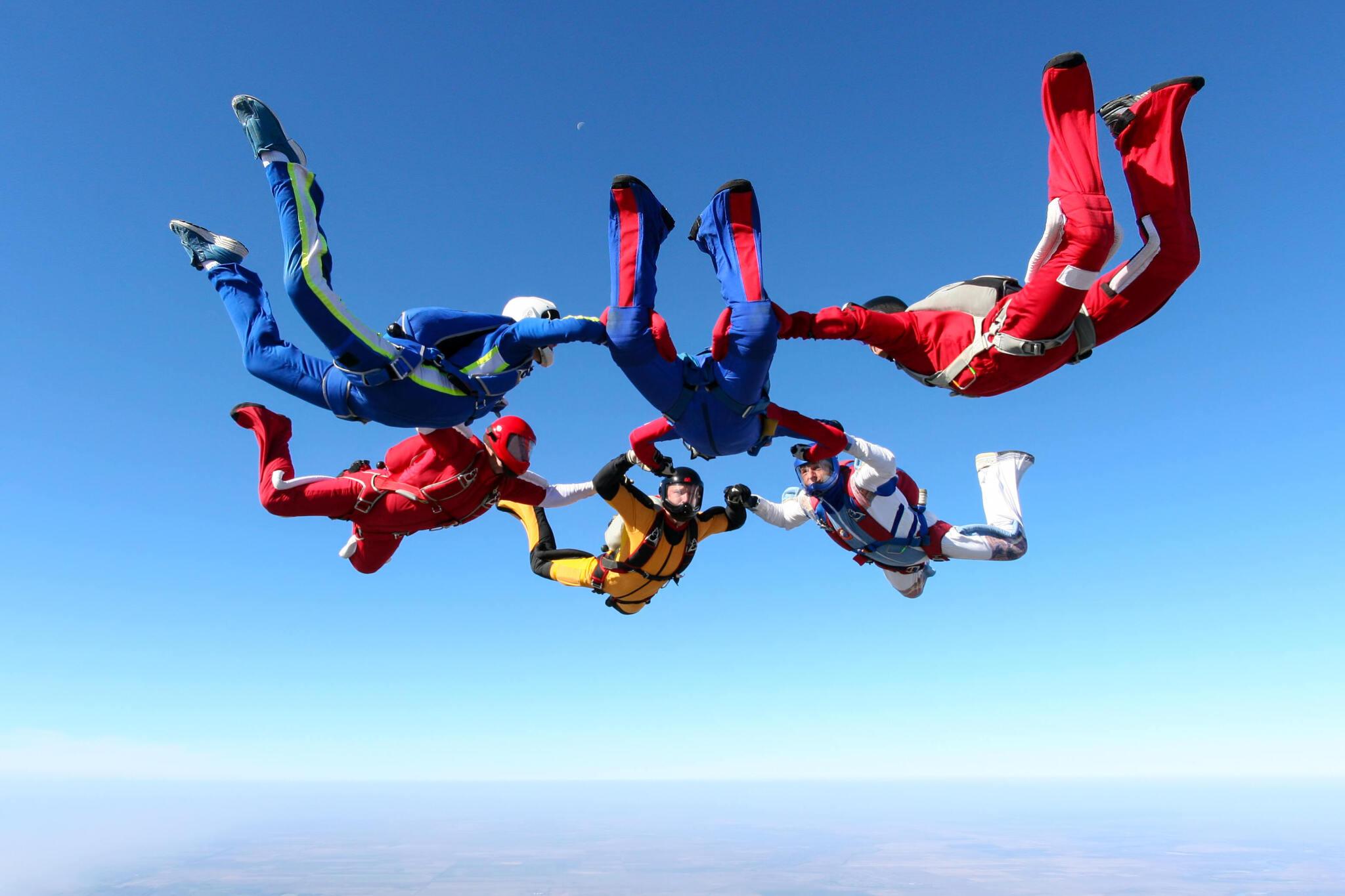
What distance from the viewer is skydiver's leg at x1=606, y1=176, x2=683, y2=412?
4.93 meters

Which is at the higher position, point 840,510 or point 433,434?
point 433,434

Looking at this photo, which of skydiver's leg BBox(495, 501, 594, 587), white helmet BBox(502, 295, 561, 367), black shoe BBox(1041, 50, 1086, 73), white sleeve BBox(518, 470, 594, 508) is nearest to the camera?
black shoe BBox(1041, 50, 1086, 73)

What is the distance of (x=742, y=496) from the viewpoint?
839 cm

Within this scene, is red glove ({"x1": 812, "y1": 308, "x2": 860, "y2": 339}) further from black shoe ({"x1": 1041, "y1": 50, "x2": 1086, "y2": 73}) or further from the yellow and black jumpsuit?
the yellow and black jumpsuit

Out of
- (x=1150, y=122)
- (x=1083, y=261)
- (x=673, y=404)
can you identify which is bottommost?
(x=673, y=404)

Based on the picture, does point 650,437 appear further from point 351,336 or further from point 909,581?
point 909,581

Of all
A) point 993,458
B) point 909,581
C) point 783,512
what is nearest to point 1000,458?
point 993,458

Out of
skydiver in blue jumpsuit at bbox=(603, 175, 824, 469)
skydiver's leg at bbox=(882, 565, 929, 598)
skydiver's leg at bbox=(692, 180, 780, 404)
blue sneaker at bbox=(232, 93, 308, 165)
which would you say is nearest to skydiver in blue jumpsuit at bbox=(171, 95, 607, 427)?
blue sneaker at bbox=(232, 93, 308, 165)

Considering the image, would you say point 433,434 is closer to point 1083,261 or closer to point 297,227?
point 297,227

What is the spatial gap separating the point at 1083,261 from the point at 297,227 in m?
5.56

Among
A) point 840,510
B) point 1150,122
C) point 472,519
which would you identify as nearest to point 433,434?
point 472,519

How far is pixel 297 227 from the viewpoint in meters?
4.97

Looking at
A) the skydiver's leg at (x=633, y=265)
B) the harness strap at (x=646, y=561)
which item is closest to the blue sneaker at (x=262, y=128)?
the skydiver's leg at (x=633, y=265)

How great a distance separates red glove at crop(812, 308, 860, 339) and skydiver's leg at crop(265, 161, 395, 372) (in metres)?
3.32
